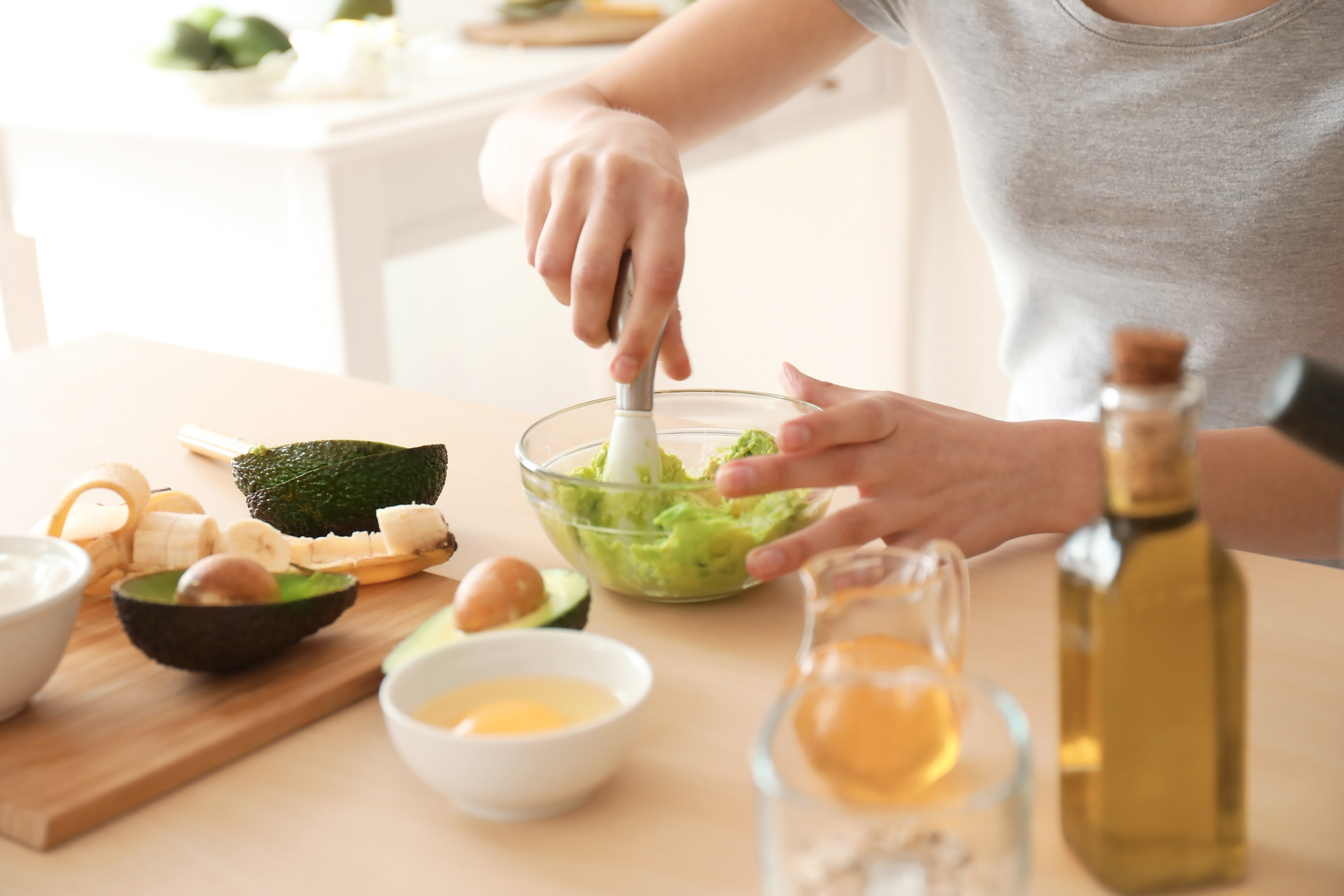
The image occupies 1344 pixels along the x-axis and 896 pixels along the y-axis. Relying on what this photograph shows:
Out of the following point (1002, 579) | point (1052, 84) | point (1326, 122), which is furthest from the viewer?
point (1052, 84)

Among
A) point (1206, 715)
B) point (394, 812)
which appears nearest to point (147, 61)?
point (394, 812)

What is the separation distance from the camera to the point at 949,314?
3.29 m

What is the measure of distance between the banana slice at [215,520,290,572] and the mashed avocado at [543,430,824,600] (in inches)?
6.5

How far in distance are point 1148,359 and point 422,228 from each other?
179cm

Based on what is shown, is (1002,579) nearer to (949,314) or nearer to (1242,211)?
(1242,211)

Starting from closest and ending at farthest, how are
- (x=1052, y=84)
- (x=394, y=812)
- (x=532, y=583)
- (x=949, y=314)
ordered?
(x=394, y=812)
(x=532, y=583)
(x=1052, y=84)
(x=949, y=314)

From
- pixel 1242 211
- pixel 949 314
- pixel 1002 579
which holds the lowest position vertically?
pixel 949 314

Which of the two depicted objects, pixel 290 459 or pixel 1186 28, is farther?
pixel 1186 28

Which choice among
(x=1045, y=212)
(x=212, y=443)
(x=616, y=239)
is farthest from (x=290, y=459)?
(x=1045, y=212)

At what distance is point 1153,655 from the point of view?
48 centimetres

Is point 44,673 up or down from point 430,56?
down

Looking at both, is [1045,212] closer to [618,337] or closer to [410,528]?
[618,337]

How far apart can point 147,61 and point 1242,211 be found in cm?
179

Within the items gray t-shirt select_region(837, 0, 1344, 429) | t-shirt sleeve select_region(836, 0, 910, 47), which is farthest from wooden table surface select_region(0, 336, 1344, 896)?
t-shirt sleeve select_region(836, 0, 910, 47)
